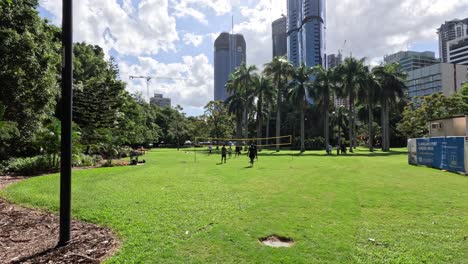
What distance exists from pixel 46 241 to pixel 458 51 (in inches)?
5227

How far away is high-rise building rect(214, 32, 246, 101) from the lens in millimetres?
87125

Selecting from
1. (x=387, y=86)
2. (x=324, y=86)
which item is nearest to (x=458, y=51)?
(x=387, y=86)

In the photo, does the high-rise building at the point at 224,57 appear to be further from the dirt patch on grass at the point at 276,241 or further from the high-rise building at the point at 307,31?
the dirt patch on grass at the point at 276,241

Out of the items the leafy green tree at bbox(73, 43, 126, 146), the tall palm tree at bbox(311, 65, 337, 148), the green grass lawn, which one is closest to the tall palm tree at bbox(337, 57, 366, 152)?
the tall palm tree at bbox(311, 65, 337, 148)

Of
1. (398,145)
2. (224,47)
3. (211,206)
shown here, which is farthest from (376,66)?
(211,206)

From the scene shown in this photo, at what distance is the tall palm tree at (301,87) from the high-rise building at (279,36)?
3126cm

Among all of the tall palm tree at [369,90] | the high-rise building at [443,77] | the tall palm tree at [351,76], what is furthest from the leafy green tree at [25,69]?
the high-rise building at [443,77]

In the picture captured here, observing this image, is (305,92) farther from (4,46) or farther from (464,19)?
(464,19)

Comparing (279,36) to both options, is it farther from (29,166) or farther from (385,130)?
(29,166)

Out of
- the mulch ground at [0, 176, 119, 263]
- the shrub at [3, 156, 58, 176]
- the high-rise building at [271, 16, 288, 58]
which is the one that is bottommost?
the mulch ground at [0, 176, 119, 263]

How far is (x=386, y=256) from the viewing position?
5.02m

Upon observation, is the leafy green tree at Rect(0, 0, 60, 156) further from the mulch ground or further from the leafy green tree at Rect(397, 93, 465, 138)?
the leafy green tree at Rect(397, 93, 465, 138)

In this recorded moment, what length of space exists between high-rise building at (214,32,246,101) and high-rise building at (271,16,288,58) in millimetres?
8793

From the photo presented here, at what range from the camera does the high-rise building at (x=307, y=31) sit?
201ft
